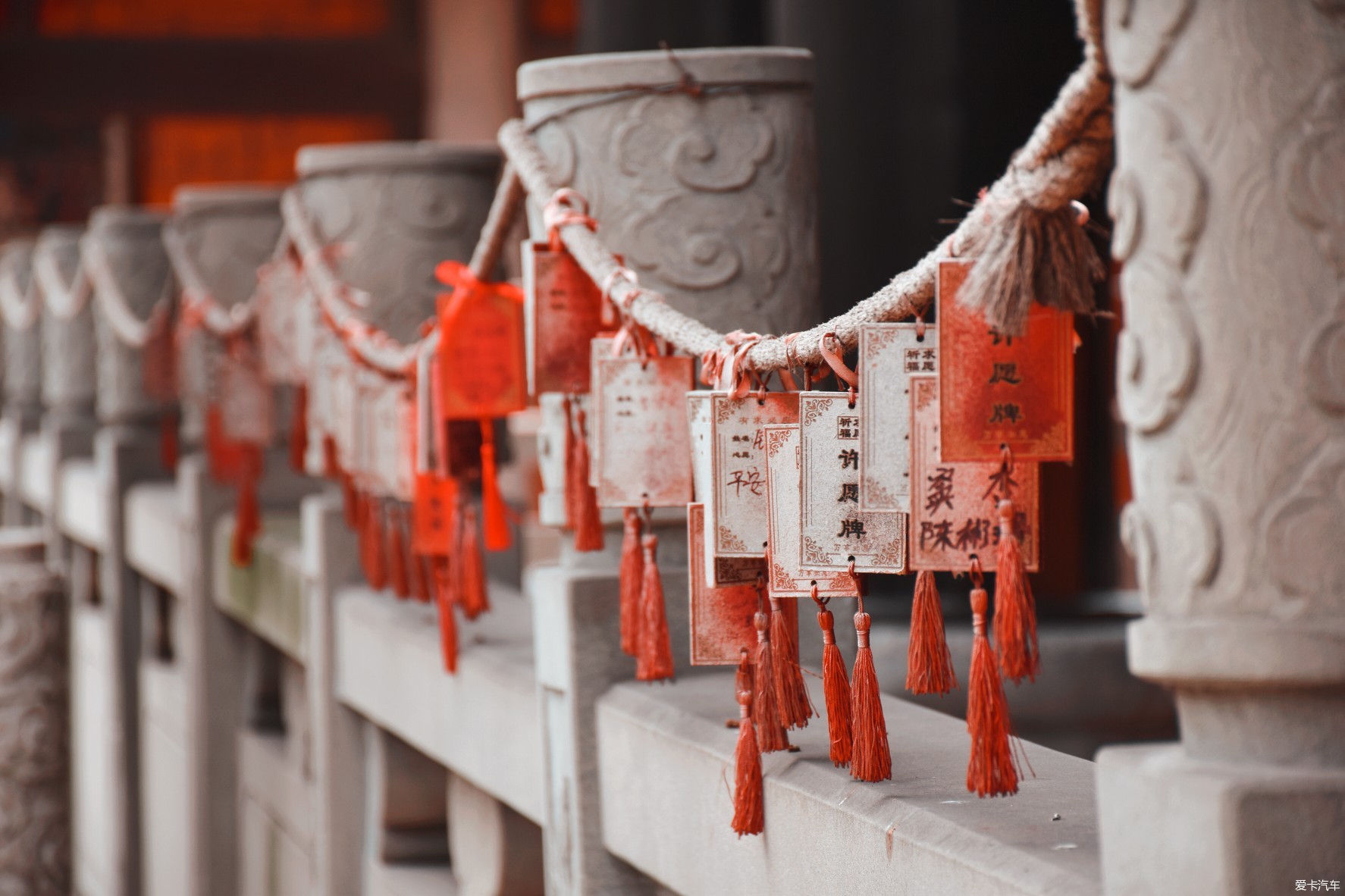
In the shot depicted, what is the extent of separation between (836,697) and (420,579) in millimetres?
2145

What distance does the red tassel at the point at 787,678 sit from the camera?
7.51 ft

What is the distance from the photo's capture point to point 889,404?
1.98 m

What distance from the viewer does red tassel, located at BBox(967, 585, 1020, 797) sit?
72.7 inches

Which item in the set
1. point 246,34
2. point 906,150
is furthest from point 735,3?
point 246,34

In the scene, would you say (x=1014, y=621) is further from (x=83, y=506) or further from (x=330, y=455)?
(x=83, y=506)

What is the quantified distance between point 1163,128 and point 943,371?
377mm

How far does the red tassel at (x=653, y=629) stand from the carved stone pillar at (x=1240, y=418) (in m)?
1.16

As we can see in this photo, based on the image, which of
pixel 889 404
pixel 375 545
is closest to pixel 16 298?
pixel 375 545

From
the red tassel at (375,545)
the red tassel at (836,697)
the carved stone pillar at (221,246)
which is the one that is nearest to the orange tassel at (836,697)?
the red tassel at (836,697)

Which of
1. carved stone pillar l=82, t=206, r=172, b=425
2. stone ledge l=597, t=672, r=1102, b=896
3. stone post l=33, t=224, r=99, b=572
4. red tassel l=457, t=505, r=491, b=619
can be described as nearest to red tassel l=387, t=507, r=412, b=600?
red tassel l=457, t=505, r=491, b=619

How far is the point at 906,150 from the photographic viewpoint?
570 cm

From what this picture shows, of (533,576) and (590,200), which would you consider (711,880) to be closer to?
(533,576)

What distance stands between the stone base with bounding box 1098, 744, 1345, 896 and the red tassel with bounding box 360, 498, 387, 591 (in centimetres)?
295

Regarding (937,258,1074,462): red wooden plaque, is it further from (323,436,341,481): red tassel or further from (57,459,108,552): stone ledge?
(57,459,108,552): stone ledge
